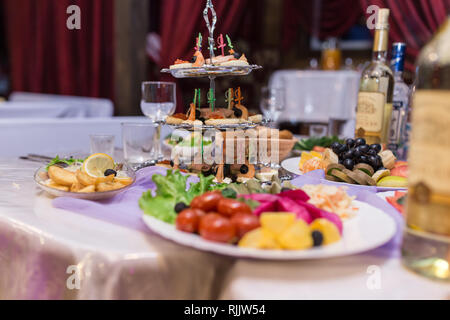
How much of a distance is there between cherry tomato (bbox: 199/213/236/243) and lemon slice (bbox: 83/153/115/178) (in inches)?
15.1

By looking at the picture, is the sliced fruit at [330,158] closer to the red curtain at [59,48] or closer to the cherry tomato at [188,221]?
the cherry tomato at [188,221]

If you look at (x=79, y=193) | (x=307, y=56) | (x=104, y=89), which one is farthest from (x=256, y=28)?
(x=79, y=193)

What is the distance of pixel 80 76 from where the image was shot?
15.2ft

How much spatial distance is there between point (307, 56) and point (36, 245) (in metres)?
4.95

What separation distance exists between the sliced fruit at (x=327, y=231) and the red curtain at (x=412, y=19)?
2227mm

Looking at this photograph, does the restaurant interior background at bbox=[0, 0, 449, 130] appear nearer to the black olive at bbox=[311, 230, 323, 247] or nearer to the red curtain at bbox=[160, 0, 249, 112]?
the red curtain at bbox=[160, 0, 249, 112]

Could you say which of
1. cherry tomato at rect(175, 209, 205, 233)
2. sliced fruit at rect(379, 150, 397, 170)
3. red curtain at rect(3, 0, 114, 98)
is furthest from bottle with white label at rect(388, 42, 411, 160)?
red curtain at rect(3, 0, 114, 98)

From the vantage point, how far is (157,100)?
1.29 meters

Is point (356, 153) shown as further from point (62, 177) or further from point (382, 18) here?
point (62, 177)

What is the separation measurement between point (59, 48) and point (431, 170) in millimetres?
5011

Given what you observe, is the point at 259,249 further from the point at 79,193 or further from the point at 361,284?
the point at 79,193

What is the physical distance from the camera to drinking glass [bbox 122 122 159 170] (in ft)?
4.11

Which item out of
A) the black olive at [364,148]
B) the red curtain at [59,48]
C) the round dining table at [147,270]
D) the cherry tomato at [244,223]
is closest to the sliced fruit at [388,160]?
the black olive at [364,148]

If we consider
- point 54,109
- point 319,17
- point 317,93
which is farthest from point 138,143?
point 319,17
